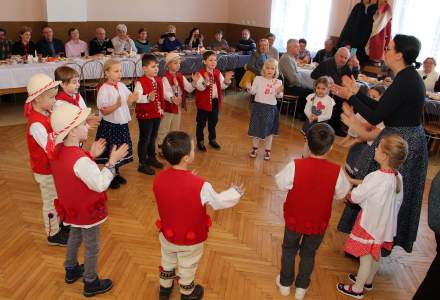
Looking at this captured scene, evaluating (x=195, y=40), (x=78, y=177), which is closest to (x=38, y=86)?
(x=78, y=177)

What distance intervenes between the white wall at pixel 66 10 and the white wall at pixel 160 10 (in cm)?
44

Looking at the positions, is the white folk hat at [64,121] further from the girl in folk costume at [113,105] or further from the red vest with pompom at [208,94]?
the red vest with pompom at [208,94]

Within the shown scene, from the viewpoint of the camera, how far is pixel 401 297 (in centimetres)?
301

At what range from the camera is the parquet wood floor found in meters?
2.94

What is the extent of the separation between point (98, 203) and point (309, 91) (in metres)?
5.52

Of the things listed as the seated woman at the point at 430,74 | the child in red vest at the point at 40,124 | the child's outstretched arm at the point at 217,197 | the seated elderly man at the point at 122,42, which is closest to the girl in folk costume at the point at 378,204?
the child's outstretched arm at the point at 217,197

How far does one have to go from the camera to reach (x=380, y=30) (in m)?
7.67

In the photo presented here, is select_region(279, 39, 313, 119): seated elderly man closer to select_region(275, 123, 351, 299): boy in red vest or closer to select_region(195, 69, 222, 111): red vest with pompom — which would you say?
select_region(195, 69, 222, 111): red vest with pompom

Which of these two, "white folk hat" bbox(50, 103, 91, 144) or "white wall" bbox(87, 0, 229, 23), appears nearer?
"white folk hat" bbox(50, 103, 91, 144)

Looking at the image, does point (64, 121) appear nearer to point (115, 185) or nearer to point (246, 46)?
point (115, 185)

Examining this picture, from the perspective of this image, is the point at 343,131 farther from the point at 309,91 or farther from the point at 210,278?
the point at 210,278

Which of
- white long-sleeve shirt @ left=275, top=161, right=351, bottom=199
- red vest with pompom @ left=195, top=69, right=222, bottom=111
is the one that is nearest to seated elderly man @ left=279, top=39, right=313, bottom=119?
red vest with pompom @ left=195, top=69, right=222, bottom=111

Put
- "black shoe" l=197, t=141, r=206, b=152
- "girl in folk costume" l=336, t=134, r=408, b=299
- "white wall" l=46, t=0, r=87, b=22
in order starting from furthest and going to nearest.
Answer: "white wall" l=46, t=0, r=87, b=22 → "black shoe" l=197, t=141, r=206, b=152 → "girl in folk costume" l=336, t=134, r=408, b=299

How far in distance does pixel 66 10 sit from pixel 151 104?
565 cm
